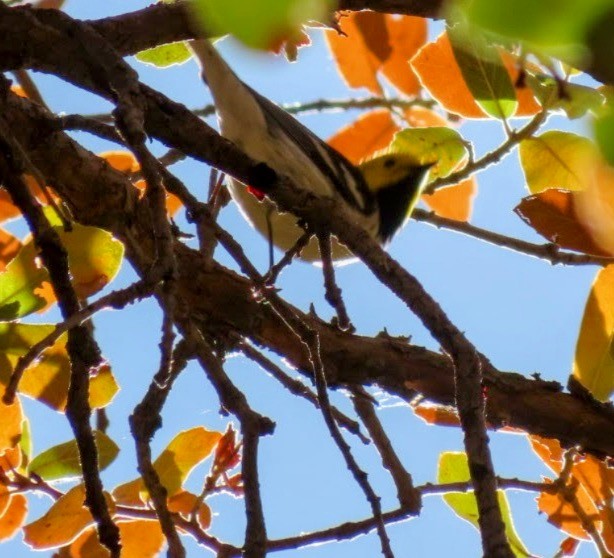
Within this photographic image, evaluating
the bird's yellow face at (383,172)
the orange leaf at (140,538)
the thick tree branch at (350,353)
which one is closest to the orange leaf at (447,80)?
the thick tree branch at (350,353)

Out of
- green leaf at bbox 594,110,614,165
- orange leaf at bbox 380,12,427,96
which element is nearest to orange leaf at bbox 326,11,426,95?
orange leaf at bbox 380,12,427,96

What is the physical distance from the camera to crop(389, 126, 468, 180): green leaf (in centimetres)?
217

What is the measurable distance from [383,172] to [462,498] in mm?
2325

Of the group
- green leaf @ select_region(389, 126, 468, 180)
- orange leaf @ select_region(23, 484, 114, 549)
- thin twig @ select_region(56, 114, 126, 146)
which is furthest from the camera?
green leaf @ select_region(389, 126, 468, 180)

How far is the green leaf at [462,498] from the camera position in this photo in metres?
2.13

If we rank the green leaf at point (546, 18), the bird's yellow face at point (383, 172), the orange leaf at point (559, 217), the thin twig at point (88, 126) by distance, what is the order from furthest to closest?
the bird's yellow face at point (383, 172) < the orange leaf at point (559, 217) < the thin twig at point (88, 126) < the green leaf at point (546, 18)

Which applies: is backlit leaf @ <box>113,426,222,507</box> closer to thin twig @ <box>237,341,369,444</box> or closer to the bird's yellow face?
thin twig @ <box>237,341,369,444</box>

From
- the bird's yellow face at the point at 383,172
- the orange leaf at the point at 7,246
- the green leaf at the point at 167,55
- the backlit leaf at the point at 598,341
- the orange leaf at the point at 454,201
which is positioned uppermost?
the bird's yellow face at the point at 383,172

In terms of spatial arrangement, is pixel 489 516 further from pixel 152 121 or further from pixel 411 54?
pixel 411 54

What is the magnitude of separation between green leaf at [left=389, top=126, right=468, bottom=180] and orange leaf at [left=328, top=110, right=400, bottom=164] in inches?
2.8

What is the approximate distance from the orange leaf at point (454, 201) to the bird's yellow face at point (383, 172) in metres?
1.49

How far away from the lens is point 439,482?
2.20 m

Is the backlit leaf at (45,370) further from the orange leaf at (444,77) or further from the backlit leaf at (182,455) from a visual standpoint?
the orange leaf at (444,77)

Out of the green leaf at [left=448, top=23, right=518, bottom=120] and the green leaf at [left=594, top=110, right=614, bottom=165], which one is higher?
the green leaf at [left=448, top=23, right=518, bottom=120]
